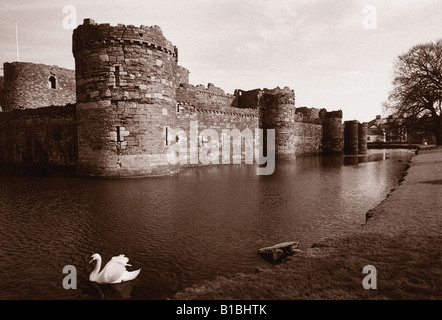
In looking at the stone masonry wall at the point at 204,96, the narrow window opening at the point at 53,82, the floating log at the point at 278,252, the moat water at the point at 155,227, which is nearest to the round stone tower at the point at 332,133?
the stone masonry wall at the point at 204,96

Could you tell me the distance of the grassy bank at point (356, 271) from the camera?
3.33 metres

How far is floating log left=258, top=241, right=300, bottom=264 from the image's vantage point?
15.8 ft

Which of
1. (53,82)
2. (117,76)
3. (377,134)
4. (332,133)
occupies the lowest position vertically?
(332,133)

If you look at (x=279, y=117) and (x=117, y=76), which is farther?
(x=279, y=117)

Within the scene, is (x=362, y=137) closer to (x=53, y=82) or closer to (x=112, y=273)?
(x=53, y=82)

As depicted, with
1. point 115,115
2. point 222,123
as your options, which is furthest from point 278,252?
point 222,123

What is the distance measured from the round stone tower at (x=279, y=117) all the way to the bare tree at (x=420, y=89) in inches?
447

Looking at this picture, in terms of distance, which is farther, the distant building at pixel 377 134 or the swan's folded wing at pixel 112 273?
the distant building at pixel 377 134

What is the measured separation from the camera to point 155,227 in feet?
21.6

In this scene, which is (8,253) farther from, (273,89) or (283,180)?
(273,89)

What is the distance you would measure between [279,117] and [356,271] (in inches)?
977

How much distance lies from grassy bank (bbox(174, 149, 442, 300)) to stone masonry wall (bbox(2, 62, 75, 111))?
91.7 feet

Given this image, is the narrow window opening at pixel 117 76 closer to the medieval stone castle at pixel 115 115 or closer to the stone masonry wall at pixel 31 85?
the medieval stone castle at pixel 115 115

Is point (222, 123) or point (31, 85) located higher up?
point (31, 85)
